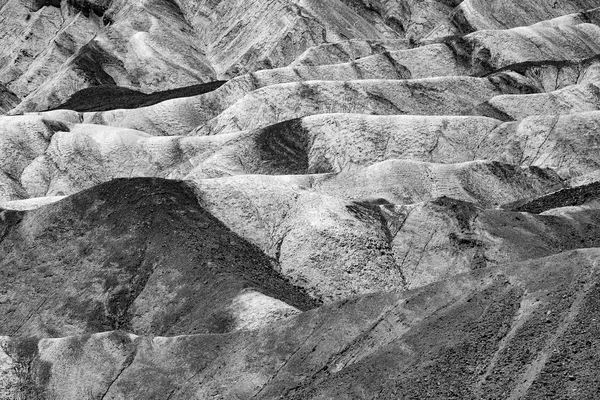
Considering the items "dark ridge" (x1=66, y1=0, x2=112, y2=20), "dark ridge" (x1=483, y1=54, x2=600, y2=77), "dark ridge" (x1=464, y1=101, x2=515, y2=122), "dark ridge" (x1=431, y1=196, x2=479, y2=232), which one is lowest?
"dark ridge" (x1=483, y1=54, x2=600, y2=77)

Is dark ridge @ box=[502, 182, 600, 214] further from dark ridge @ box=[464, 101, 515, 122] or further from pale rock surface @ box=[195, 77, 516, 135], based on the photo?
pale rock surface @ box=[195, 77, 516, 135]

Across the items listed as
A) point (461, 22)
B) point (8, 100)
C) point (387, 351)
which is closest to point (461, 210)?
point (387, 351)

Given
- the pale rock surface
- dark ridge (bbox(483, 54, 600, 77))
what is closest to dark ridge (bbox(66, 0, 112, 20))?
the pale rock surface

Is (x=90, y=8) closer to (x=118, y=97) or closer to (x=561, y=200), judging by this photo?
(x=118, y=97)

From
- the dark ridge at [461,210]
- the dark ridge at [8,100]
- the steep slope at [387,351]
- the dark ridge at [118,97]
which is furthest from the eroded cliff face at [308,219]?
the dark ridge at [8,100]

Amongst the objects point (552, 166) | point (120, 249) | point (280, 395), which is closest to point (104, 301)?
point (120, 249)

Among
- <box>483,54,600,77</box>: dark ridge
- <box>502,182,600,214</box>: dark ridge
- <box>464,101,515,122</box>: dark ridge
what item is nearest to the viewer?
<box>502,182,600,214</box>: dark ridge
